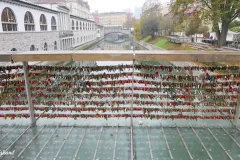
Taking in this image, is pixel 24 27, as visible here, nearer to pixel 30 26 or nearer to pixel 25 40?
pixel 25 40

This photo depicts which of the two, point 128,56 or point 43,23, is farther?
point 43,23

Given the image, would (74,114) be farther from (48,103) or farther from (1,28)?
(1,28)

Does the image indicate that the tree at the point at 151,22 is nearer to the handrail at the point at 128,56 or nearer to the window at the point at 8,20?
the window at the point at 8,20

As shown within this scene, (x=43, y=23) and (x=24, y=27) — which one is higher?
(x=43, y=23)

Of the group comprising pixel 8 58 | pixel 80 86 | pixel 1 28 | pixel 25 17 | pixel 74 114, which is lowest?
pixel 74 114

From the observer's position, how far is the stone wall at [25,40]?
21297 millimetres

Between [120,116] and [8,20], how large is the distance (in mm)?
21227

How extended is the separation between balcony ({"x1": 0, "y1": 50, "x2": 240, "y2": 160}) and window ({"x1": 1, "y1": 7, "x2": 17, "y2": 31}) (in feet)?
58.5

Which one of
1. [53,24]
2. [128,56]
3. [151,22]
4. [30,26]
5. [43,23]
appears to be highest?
[151,22]

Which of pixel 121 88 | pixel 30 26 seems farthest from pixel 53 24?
pixel 121 88

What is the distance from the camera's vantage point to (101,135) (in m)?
6.23

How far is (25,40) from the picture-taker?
2580cm

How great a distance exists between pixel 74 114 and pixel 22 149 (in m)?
1.86

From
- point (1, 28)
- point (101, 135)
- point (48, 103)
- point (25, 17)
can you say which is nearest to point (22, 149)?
point (48, 103)
